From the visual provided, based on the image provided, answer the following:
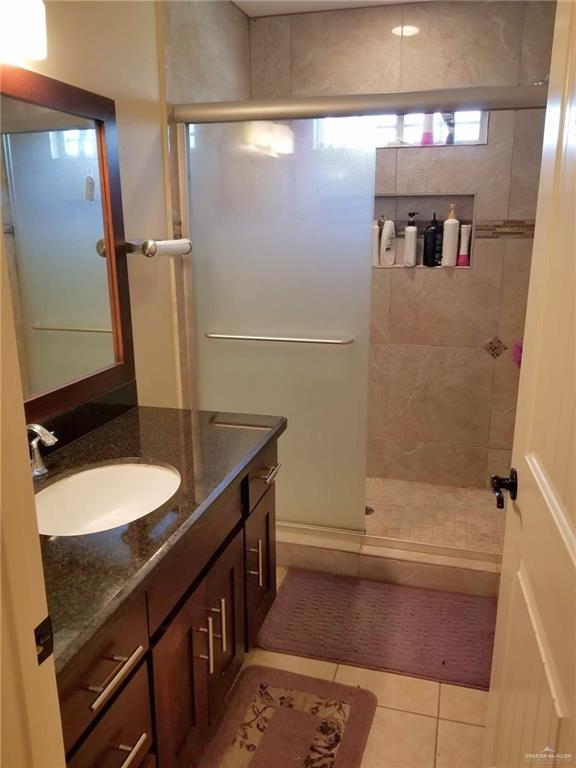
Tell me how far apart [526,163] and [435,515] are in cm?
171

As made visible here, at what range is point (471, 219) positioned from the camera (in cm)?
289

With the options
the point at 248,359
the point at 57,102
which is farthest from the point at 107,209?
the point at 248,359

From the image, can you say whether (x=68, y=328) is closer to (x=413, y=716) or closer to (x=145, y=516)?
(x=145, y=516)

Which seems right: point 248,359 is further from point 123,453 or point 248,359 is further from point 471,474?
point 471,474

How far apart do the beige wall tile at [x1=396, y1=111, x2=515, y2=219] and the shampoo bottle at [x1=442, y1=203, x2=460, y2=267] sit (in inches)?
4.4

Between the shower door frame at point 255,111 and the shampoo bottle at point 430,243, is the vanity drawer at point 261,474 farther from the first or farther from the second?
the shampoo bottle at point 430,243

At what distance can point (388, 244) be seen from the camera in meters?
3.00

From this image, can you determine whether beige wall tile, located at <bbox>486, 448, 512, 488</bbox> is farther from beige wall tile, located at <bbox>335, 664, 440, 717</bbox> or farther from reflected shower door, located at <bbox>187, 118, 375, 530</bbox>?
beige wall tile, located at <bbox>335, 664, 440, 717</bbox>

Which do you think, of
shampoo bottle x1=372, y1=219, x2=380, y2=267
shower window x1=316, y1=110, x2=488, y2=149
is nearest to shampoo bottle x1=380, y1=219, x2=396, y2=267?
shampoo bottle x1=372, y1=219, x2=380, y2=267

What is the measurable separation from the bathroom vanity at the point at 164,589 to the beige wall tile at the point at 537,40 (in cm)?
206

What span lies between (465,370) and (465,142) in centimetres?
111

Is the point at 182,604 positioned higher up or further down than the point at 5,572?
further down

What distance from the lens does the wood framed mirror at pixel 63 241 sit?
149 cm

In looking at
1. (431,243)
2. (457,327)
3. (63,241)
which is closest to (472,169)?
(431,243)
